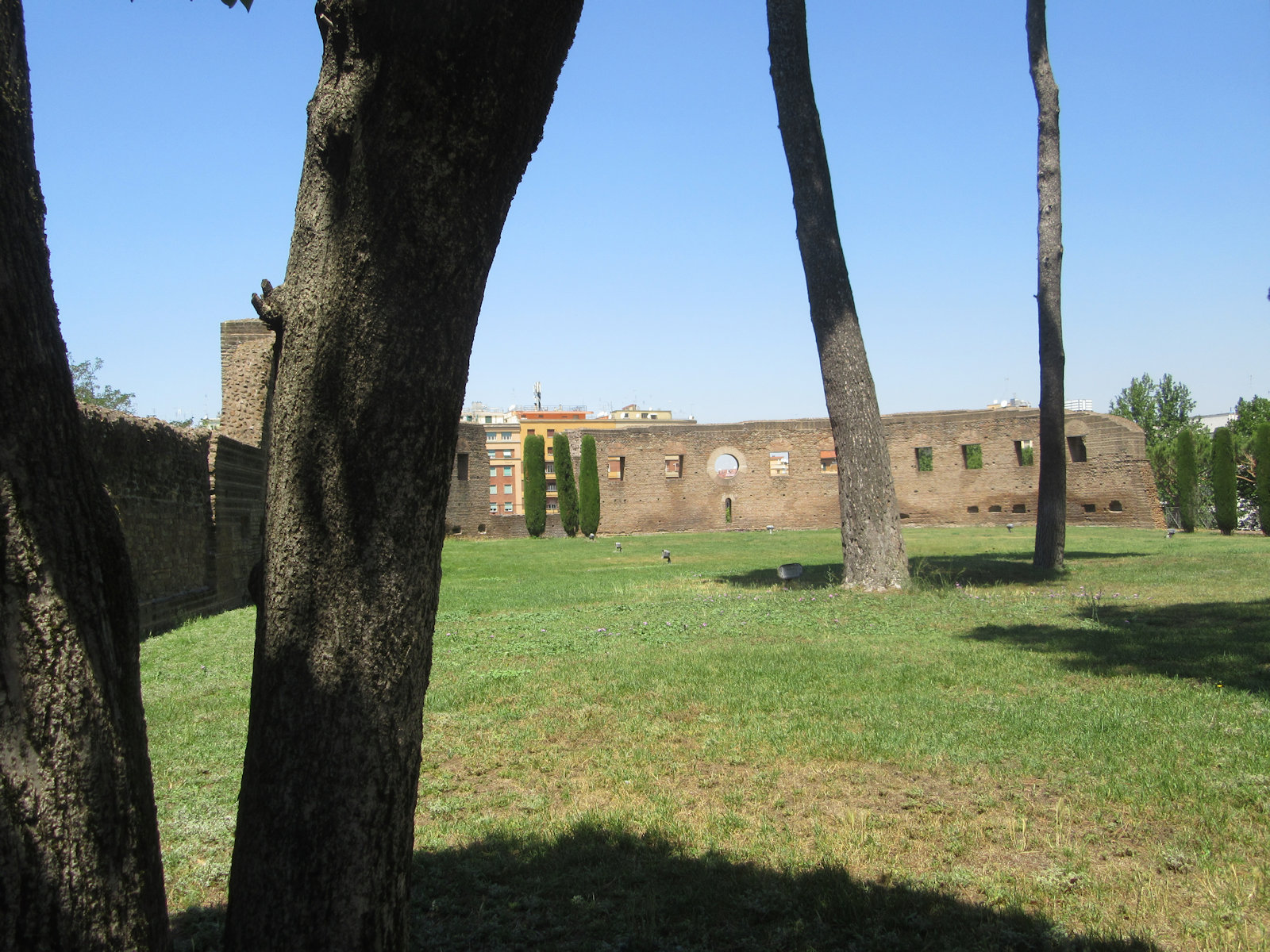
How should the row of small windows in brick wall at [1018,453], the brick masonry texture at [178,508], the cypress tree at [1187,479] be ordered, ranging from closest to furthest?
the brick masonry texture at [178,508] → the cypress tree at [1187,479] → the row of small windows in brick wall at [1018,453]

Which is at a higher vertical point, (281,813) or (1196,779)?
(281,813)

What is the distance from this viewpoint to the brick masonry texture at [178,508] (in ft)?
27.1

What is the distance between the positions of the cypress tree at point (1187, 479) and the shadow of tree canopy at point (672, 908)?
1095 inches

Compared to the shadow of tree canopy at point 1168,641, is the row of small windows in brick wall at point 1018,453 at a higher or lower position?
higher

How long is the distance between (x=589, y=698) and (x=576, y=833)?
6.70 ft

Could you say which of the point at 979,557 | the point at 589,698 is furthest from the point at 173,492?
the point at 979,557

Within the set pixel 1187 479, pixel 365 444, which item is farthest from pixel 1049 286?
pixel 1187 479

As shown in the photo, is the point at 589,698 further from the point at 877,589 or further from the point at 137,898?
the point at 877,589

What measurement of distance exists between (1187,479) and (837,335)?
21.1 m

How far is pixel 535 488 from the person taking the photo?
32625mm

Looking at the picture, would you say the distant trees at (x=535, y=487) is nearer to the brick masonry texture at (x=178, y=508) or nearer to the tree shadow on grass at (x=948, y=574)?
the tree shadow on grass at (x=948, y=574)

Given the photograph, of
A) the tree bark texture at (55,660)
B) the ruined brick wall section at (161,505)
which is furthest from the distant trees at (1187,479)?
the tree bark texture at (55,660)

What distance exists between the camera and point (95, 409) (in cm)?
806

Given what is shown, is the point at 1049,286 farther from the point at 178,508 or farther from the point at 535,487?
the point at 535,487
